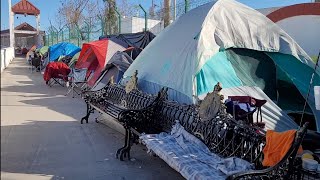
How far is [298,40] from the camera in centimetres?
915

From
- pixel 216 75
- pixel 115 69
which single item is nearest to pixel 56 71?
pixel 115 69

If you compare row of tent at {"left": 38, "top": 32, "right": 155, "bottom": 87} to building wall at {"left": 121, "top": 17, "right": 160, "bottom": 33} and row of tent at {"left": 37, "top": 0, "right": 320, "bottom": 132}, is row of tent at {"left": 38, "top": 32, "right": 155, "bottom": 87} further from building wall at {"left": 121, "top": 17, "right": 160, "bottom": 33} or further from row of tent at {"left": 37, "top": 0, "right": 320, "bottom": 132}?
building wall at {"left": 121, "top": 17, "right": 160, "bottom": 33}

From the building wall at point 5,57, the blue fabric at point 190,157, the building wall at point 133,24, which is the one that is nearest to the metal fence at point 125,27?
the building wall at point 133,24

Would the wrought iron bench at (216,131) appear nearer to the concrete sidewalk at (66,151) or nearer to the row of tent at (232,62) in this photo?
the concrete sidewalk at (66,151)

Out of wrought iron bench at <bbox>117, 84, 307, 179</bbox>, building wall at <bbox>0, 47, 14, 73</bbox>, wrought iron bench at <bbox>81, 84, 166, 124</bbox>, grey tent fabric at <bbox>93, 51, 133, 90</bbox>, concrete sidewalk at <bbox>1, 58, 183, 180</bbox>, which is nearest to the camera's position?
building wall at <bbox>0, 47, 14, 73</bbox>

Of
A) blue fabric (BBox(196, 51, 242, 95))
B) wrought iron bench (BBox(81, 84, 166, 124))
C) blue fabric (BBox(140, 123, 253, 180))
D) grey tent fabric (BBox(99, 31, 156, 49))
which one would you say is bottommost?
blue fabric (BBox(140, 123, 253, 180))

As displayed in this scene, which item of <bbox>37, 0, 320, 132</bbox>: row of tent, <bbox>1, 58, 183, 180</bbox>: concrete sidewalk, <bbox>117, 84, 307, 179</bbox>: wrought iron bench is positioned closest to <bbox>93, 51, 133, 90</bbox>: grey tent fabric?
<bbox>1, 58, 183, 180</bbox>: concrete sidewalk

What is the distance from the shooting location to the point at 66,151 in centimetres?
586

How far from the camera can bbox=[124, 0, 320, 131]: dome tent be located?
Result: 6.46m

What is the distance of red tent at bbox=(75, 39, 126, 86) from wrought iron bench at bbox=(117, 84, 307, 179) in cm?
744

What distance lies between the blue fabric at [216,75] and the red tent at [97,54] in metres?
6.79

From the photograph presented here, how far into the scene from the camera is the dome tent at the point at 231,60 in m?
6.46

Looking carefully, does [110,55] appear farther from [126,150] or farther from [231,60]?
[126,150]

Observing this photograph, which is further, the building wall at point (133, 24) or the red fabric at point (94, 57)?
the building wall at point (133, 24)
